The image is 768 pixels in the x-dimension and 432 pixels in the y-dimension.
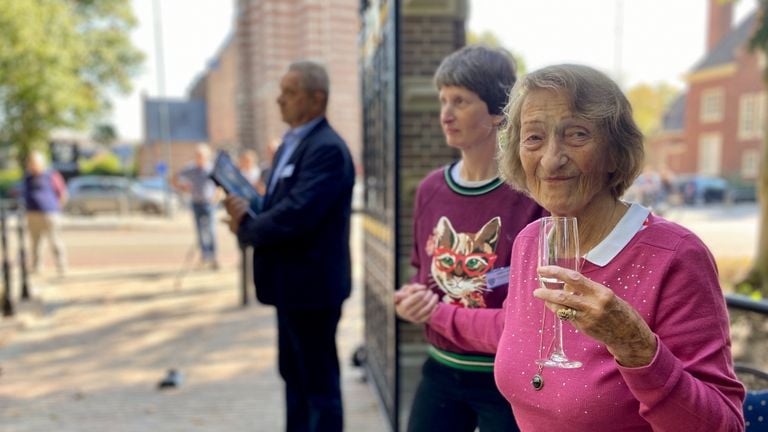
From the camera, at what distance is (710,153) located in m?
39.6

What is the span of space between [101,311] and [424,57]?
206 inches

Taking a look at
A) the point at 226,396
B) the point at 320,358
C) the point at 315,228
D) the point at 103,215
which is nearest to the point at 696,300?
the point at 315,228

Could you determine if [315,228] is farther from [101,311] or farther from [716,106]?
[716,106]

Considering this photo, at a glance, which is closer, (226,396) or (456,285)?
(456,285)

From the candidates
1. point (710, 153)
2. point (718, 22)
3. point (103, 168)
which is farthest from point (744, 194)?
point (103, 168)

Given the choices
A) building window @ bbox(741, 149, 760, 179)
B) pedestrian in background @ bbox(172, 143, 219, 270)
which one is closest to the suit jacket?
pedestrian in background @ bbox(172, 143, 219, 270)

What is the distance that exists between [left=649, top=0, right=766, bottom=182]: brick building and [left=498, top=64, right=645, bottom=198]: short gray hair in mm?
37533

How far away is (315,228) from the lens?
271 cm

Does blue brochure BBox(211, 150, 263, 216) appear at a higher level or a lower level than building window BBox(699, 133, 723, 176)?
higher

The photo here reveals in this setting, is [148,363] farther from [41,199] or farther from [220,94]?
[220,94]

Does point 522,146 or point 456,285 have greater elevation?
point 522,146

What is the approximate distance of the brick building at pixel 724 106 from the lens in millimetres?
35812

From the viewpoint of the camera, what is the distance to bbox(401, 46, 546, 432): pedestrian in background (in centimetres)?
175

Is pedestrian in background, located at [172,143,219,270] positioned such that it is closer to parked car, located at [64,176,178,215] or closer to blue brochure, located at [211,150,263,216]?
blue brochure, located at [211,150,263,216]
